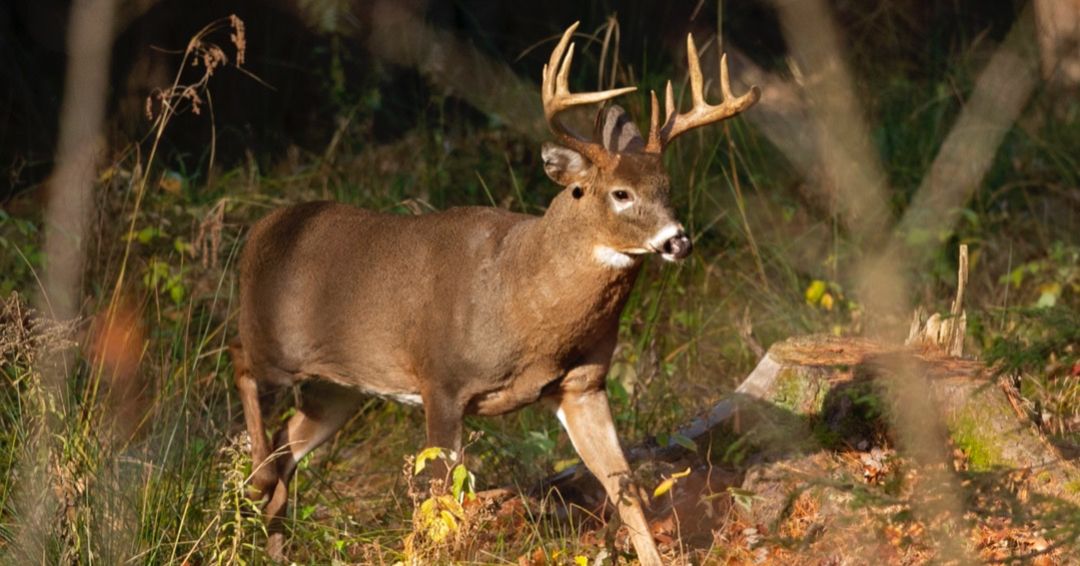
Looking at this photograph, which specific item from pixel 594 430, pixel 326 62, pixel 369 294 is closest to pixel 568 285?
pixel 594 430

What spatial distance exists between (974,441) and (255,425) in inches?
96.2

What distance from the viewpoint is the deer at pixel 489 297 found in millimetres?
4859

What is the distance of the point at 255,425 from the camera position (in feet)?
18.4

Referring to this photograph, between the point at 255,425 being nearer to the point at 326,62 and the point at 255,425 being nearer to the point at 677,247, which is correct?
the point at 677,247

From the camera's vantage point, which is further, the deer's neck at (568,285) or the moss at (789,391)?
the moss at (789,391)

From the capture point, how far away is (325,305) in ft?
18.1

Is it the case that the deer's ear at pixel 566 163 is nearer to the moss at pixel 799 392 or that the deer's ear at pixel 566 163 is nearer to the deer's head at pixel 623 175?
the deer's head at pixel 623 175

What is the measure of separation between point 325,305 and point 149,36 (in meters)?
4.21

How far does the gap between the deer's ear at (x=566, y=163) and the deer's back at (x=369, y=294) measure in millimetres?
312

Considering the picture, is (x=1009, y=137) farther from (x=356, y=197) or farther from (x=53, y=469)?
(x=53, y=469)

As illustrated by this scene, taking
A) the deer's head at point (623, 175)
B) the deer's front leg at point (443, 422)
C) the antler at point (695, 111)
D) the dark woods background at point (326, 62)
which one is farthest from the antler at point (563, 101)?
the dark woods background at point (326, 62)

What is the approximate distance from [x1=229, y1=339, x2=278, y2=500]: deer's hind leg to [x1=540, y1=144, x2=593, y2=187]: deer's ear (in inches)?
54.1

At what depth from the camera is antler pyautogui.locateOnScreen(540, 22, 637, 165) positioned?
4.65 meters

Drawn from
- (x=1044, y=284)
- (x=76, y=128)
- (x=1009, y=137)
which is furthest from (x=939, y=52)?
(x=76, y=128)
